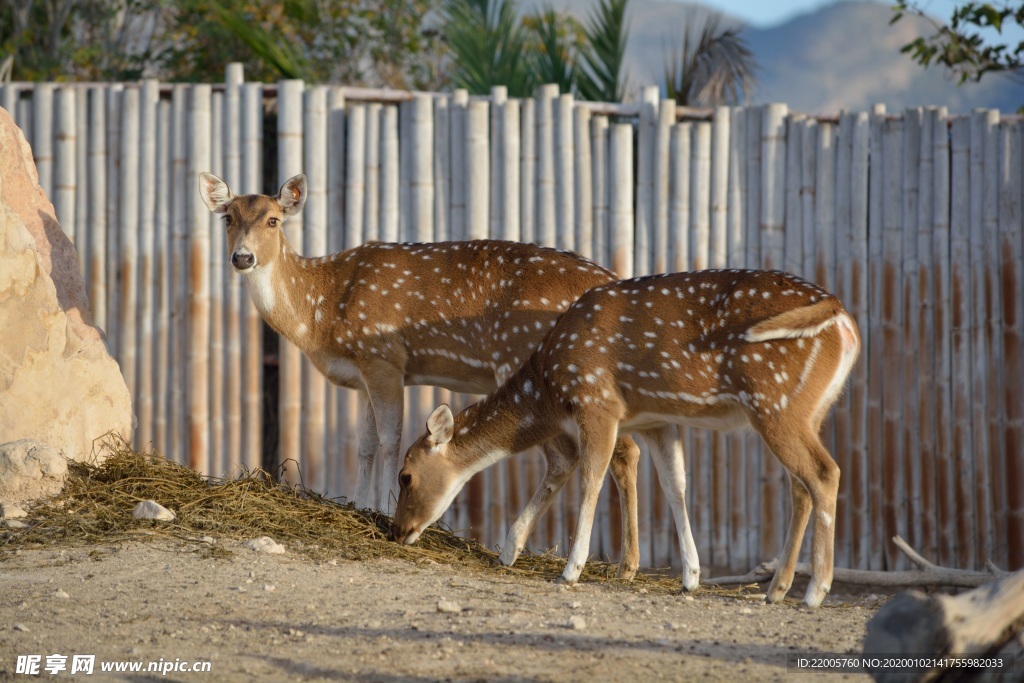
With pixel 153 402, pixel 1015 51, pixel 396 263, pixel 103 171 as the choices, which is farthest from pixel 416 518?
pixel 1015 51

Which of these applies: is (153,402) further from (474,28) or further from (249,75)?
(249,75)

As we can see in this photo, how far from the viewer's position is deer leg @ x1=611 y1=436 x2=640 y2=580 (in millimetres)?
7238

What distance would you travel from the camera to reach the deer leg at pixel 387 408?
805cm

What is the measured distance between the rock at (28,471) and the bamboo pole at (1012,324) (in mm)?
6495

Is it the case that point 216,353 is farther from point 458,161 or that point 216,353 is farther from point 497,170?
point 497,170

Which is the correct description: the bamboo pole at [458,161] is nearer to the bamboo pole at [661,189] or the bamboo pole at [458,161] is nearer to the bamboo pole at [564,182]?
the bamboo pole at [564,182]

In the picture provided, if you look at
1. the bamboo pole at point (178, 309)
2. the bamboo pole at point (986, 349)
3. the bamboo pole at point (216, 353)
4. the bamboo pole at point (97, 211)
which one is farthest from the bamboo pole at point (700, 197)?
the bamboo pole at point (97, 211)

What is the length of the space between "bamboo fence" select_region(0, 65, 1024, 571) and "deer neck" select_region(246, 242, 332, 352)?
177 cm

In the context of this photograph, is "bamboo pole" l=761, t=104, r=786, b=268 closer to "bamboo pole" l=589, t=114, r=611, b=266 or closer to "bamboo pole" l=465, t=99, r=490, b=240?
"bamboo pole" l=589, t=114, r=611, b=266

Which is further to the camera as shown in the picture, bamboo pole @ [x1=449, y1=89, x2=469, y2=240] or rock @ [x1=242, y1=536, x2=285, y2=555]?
bamboo pole @ [x1=449, y1=89, x2=469, y2=240]

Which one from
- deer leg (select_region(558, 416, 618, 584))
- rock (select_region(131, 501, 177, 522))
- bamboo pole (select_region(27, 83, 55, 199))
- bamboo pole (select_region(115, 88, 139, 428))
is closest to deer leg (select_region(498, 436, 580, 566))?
deer leg (select_region(558, 416, 618, 584))

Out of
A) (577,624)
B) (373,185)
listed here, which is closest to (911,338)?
(373,185)

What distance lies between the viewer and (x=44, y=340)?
732 centimetres

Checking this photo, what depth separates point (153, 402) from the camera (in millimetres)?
10250
